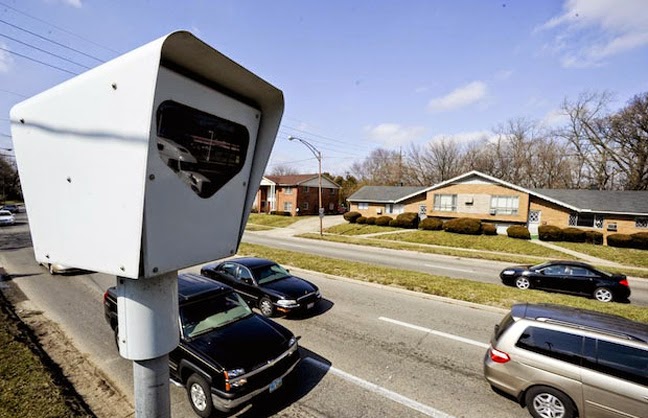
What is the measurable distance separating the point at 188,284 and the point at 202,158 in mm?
6331

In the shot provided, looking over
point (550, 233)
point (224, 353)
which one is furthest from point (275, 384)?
point (550, 233)

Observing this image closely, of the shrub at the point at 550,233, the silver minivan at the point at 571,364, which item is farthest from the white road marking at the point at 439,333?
the shrub at the point at 550,233

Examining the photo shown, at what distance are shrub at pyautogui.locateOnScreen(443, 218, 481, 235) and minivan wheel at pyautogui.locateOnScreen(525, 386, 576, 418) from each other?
25.8m

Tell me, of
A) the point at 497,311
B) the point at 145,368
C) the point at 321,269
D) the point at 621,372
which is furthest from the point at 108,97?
the point at 321,269

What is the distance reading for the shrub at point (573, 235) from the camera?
25.9 meters

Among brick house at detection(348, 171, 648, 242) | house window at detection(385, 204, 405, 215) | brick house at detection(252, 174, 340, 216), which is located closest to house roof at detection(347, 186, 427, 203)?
house window at detection(385, 204, 405, 215)

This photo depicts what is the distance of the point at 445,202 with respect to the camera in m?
33.3

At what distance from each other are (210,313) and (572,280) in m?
13.5

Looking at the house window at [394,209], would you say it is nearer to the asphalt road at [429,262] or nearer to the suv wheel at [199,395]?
the asphalt road at [429,262]

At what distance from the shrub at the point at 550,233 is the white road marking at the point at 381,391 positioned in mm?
27407

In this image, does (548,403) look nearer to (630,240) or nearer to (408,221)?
(630,240)

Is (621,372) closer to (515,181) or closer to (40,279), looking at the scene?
(40,279)

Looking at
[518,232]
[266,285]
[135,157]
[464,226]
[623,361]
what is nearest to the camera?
[135,157]

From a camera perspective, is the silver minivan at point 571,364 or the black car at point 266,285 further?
the black car at point 266,285
